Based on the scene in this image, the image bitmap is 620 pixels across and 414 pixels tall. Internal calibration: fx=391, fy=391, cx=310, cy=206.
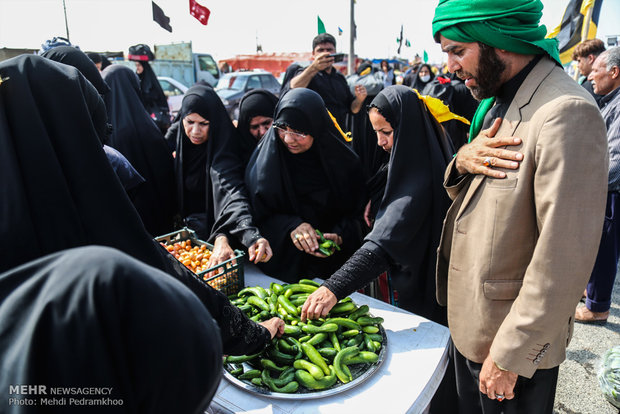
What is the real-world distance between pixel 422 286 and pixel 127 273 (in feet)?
6.64

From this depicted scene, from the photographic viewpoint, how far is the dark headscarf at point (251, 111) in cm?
360

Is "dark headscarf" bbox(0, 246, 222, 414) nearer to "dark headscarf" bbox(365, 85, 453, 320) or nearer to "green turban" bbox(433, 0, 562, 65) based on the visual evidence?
"green turban" bbox(433, 0, 562, 65)

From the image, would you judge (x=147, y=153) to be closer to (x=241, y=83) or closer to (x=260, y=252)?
(x=260, y=252)

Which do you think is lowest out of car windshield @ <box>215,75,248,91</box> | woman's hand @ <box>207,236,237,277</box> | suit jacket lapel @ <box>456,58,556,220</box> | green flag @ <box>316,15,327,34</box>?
woman's hand @ <box>207,236,237,277</box>

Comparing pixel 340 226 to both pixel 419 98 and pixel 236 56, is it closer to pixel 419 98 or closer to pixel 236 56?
pixel 419 98

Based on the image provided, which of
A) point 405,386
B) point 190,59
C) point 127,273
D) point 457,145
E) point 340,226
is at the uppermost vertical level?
point 190,59

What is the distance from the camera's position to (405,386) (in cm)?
163

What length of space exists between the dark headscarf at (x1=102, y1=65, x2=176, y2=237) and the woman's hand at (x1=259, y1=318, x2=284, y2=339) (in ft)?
6.82

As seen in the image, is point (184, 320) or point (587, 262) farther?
point (587, 262)

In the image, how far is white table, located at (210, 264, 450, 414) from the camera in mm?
1535

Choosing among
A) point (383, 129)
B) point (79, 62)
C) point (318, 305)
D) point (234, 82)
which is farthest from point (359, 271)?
point (234, 82)

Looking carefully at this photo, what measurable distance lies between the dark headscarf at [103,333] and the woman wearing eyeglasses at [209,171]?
2.18 m

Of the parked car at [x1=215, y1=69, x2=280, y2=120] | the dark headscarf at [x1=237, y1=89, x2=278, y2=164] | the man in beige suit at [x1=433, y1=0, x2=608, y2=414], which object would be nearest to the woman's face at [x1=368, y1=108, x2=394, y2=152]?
the man in beige suit at [x1=433, y1=0, x2=608, y2=414]

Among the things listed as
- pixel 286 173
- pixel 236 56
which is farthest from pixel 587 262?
pixel 236 56
